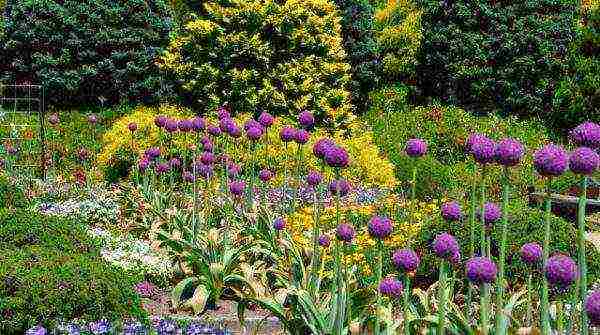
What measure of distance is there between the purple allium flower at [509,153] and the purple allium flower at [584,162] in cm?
29

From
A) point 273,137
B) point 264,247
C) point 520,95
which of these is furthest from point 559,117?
point 264,247

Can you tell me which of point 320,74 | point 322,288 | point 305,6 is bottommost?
point 322,288

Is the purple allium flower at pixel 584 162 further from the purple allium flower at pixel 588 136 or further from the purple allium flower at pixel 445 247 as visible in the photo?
the purple allium flower at pixel 445 247

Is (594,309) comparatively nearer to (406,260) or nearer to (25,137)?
(406,260)

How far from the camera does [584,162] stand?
266 cm

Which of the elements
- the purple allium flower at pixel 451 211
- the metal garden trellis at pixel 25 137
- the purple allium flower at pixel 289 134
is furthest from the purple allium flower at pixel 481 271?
the metal garden trellis at pixel 25 137

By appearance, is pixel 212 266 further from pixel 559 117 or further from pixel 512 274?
pixel 559 117

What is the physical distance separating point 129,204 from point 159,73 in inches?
320

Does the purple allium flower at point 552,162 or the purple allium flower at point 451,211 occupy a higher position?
the purple allium flower at point 552,162

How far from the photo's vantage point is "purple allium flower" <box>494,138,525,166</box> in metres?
2.97

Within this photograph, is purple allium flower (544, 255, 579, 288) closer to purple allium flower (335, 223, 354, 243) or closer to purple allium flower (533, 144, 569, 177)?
purple allium flower (533, 144, 569, 177)

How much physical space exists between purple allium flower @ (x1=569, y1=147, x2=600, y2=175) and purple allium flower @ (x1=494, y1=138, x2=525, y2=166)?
0.29m

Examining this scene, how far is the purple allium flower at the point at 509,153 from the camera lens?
9.73ft

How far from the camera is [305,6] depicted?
11422mm
